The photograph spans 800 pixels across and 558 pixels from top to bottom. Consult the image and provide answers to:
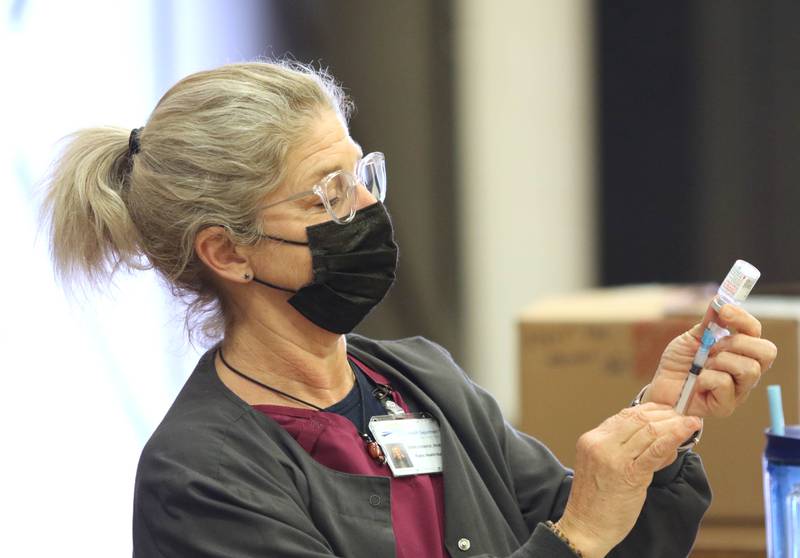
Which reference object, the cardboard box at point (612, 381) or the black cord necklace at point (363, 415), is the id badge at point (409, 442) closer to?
the black cord necklace at point (363, 415)

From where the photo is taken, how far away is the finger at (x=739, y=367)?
1.56 m

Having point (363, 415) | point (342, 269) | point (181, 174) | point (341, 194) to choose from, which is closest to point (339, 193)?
point (341, 194)

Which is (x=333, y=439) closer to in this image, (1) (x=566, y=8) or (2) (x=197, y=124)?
(2) (x=197, y=124)

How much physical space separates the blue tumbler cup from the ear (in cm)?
78

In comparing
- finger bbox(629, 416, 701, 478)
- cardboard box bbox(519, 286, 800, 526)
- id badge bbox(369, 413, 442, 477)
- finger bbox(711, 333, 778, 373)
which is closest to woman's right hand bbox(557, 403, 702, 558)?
finger bbox(629, 416, 701, 478)

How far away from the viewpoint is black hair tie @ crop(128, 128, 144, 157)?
1708mm

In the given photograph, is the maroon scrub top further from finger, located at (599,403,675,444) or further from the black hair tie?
the black hair tie

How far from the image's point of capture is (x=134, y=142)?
171cm

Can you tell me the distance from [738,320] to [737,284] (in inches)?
2.6

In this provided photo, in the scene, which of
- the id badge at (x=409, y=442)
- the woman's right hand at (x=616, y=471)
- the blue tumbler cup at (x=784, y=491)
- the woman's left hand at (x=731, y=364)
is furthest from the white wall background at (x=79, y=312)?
the blue tumbler cup at (x=784, y=491)

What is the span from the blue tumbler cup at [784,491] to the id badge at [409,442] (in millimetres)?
466

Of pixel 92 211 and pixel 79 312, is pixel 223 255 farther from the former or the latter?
pixel 79 312

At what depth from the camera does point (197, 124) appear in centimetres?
163

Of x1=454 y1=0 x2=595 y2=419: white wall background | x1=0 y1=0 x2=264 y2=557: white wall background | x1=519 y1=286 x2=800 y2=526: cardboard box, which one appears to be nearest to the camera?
x1=0 y1=0 x2=264 y2=557: white wall background
